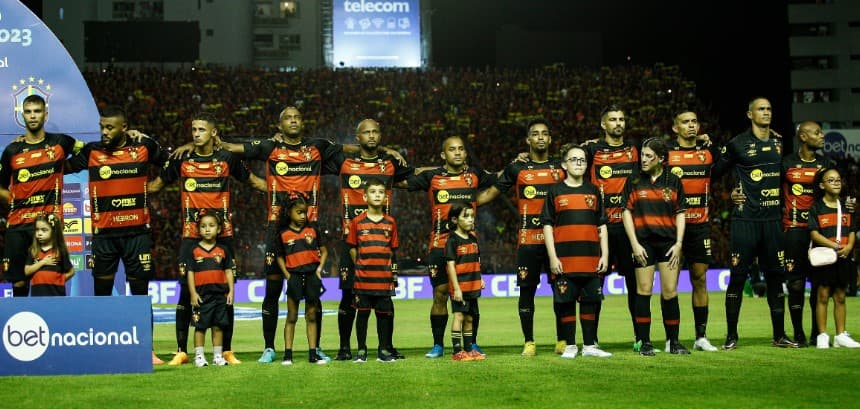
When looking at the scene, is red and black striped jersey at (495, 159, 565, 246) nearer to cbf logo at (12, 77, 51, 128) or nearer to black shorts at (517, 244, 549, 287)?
black shorts at (517, 244, 549, 287)

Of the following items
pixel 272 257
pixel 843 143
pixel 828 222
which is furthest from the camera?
pixel 843 143

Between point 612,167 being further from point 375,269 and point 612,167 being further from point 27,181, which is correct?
point 27,181

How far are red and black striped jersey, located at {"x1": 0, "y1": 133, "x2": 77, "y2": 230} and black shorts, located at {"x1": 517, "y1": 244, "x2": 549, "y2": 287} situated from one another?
521 cm

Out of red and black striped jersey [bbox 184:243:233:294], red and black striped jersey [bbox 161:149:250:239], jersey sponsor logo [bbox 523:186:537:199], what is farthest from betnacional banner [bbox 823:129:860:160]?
red and black striped jersey [bbox 184:243:233:294]

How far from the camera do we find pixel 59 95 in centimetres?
1562

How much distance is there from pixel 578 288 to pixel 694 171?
6.86 ft

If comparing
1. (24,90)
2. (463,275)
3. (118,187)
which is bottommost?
(463,275)

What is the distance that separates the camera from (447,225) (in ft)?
37.0

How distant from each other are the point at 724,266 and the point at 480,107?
1387 centimetres

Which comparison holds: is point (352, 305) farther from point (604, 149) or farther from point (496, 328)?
point (496, 328)

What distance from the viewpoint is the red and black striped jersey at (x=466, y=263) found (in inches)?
426

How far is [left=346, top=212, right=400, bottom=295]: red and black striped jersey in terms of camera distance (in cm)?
1060

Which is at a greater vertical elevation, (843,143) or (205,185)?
(843,143)

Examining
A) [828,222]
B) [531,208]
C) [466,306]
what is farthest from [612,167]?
[828,222]
